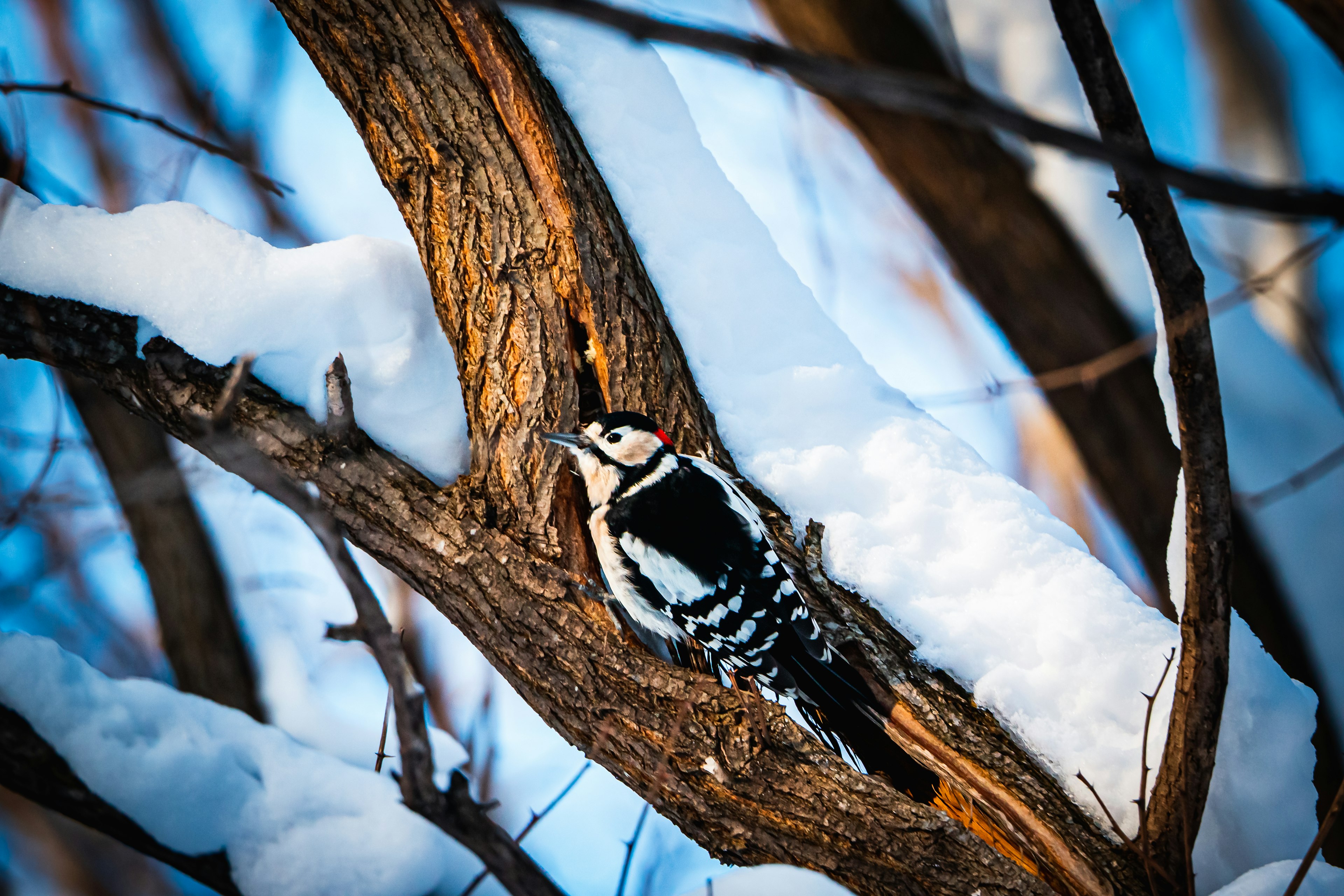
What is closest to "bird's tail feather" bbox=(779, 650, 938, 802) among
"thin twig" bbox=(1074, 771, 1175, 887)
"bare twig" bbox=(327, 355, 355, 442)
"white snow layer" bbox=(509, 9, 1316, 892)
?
"white snow layer" bbox=(509, 9, 1316, 892)

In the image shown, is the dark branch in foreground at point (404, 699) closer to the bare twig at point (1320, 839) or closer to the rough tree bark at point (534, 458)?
the rough tree bark at point (534, 458)

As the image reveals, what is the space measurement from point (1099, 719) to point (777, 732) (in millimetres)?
724

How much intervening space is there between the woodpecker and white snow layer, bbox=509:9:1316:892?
17 centimetres

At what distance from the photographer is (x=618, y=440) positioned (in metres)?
1.54

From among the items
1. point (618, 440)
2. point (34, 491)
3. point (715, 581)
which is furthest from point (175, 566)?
point (715, 581)

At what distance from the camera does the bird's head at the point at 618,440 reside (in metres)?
1.52

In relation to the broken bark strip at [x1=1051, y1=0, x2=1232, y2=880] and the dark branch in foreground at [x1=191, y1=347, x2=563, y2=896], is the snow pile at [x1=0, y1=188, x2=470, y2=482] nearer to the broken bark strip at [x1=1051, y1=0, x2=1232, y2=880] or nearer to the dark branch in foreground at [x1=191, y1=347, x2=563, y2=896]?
the dark branch in foreground at [x1=191, y1=347, x2=563, y2=896]

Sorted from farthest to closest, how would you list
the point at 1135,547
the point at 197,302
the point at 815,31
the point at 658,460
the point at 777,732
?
1. the point at 1135,547
2. the point at 815,31
3. the point at 658,460
4. the point at 197,302
5. the point at 777,732

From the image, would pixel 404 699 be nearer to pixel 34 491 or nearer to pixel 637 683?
pixel 637 683

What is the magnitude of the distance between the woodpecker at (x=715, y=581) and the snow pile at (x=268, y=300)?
39cm

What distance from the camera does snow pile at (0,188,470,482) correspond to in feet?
4.96

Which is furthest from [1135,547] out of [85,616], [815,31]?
[85,616]

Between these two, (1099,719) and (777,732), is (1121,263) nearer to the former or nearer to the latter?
(1099,719)

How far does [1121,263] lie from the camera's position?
2.76 meters
